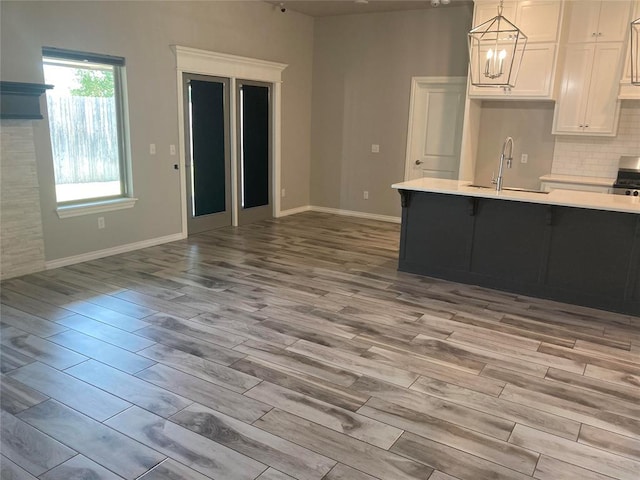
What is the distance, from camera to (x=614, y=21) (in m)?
5.67

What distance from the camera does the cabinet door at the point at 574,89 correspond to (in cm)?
591

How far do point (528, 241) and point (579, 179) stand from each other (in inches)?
83.1

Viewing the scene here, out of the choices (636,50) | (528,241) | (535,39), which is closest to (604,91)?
(535,39)

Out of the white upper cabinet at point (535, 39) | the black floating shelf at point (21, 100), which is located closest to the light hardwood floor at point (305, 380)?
the black floating shelf at point (21, 100)

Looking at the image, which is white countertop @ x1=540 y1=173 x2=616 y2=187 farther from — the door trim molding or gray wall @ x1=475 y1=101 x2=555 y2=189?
the door trim molding

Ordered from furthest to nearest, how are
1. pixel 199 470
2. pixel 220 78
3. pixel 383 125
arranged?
pixel 383 125, pixel 220 78, pixel 199 470

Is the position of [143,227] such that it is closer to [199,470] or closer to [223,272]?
[223,272]

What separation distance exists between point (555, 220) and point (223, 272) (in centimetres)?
320

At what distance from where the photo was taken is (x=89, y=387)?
9.61 ft

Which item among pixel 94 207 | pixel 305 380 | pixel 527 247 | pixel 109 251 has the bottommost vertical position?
pixel 305 380

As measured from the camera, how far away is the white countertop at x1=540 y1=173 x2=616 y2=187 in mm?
5879

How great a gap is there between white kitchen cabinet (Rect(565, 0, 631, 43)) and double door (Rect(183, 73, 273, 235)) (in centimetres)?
413

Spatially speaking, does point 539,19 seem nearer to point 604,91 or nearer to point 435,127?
point 604,91

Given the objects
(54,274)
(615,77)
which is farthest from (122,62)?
(615,77)
